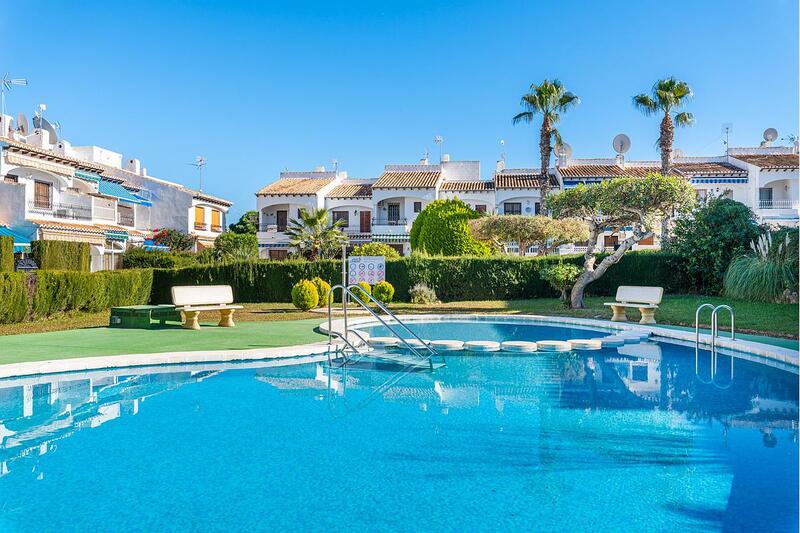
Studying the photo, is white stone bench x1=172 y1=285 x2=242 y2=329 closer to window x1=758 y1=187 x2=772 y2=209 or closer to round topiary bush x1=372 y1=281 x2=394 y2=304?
round topiary bush x1=372 y1=281 x2=394 y2=304

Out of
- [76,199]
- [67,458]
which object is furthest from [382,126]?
[67,458]

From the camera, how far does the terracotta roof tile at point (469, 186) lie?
4506 centimetres

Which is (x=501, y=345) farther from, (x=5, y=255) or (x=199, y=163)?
(x=199, y=163)

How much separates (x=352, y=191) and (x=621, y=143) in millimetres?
19554

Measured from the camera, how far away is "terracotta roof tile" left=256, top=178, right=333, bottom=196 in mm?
47750

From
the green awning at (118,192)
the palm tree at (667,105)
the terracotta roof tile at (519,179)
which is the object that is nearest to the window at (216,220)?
the green awning at (118,192)

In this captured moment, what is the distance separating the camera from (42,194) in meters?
32.4

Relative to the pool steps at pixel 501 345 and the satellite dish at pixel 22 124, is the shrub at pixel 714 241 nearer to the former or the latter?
the pool steps at pixel 501 345

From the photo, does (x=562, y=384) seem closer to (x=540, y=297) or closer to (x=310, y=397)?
(x=310, y=397)

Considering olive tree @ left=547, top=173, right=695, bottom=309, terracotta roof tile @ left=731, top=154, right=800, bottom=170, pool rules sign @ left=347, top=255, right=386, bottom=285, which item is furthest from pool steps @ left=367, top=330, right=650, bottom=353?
terracotta roof tile @ left=731, top=154, right=800, bottom=170

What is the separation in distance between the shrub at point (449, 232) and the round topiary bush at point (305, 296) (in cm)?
956

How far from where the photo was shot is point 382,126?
111 ft

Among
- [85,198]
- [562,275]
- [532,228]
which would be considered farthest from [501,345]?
[85,198]

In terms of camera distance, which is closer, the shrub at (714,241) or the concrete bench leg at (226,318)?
the concrete bench leg at (226,318)
